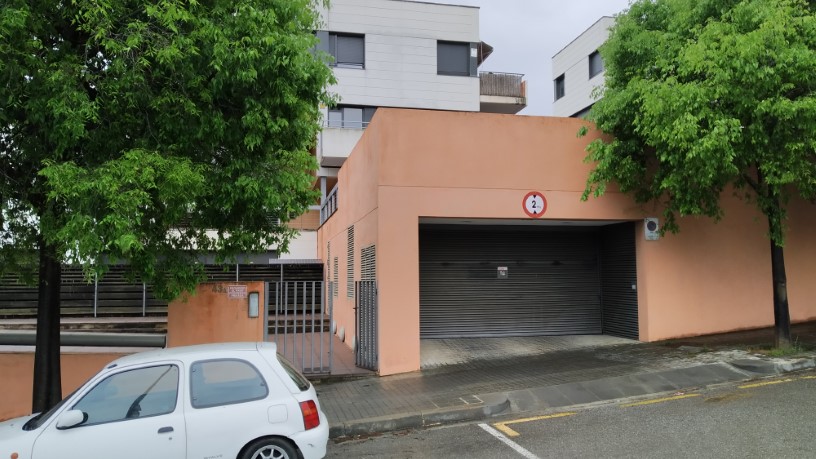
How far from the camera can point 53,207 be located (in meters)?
6.26

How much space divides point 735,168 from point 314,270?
17.4m

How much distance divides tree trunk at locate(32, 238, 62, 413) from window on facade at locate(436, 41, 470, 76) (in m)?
23.9

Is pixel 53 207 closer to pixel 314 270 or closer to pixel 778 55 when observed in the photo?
pixel 778 55

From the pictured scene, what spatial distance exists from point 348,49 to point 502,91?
8549 millimetres

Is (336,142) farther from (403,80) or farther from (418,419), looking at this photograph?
(418,419)

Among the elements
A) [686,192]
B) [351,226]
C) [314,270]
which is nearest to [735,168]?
[686,192]

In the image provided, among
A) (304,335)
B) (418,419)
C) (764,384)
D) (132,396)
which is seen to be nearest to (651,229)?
(764,384)

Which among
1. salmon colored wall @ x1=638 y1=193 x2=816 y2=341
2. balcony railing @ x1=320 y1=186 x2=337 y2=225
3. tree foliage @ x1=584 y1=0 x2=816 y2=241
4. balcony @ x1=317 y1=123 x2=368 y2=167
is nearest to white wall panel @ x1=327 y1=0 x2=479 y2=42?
balcony @ x1=317 y1=123 x2=368 y2=167

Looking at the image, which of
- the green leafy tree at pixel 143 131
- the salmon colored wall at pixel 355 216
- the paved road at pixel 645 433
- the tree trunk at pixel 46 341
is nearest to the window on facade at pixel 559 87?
the salmon colored wall at pixel 355 216

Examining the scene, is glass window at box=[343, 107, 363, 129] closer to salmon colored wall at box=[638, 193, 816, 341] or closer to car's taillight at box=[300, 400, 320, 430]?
salmon colored wall at box=[638, 193, 816, 341]

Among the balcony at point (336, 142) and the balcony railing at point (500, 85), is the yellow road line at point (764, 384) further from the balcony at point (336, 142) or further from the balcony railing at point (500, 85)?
the balcony railing at point (500, 85)

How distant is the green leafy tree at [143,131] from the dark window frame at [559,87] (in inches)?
1057

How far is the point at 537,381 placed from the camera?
904 cm

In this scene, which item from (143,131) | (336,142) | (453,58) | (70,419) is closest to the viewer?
(70,419)
